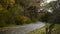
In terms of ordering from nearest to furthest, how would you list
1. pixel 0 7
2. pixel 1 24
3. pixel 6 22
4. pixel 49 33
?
pixel 49 33
pixel 0 7
pixel 1 24
pixel 6 22

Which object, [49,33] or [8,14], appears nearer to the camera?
[49,33]

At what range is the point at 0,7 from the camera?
71.7 ft

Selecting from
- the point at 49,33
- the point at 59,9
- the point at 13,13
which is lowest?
the point at 13,13

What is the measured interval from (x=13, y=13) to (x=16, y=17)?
4.77ft

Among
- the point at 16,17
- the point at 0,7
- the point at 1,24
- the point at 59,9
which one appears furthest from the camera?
the point at 16,17

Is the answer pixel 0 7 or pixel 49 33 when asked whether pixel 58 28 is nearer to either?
pixel 49 33

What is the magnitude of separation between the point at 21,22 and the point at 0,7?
25.0ft

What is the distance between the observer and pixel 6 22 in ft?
83.6

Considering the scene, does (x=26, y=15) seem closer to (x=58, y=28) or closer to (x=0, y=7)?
(x=0, y=7)

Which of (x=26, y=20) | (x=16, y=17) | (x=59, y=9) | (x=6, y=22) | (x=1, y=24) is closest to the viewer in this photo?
(x=59, y=9)

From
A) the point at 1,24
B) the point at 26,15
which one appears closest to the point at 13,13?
the point at 1,24

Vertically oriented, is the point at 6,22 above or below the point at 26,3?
below

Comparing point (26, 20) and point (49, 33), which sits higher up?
point (49, 33)

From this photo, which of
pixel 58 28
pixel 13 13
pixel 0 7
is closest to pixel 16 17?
pixel 13 13
